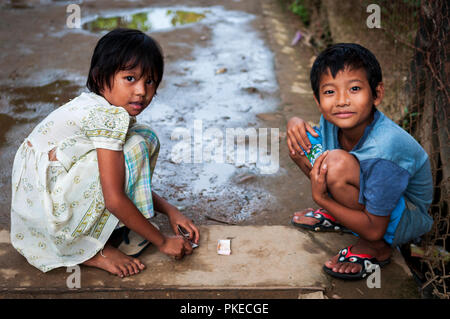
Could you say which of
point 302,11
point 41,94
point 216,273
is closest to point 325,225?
point 216,273

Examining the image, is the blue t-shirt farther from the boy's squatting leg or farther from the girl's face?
the girl's face

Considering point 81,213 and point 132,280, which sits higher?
point 81,213

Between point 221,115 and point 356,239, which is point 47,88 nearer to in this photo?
point 221,115

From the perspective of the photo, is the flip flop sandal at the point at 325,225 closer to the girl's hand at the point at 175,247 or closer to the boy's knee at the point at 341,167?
the boy's knee at the point at 341,167

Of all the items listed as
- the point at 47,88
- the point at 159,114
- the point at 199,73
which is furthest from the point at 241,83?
the point at 47,88

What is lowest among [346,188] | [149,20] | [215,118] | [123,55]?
[215,118]

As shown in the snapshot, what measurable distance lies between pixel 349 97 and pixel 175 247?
0.97m

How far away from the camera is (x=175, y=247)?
1.96 meters

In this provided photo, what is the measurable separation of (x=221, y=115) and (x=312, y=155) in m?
1.50

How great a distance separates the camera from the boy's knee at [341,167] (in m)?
1.80

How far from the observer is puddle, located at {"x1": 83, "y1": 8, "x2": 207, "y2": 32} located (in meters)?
5.46

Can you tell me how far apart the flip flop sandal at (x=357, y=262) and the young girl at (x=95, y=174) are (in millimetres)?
672

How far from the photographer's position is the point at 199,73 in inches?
171

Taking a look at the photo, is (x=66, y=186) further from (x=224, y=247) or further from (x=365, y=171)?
(x=365, y=171)
